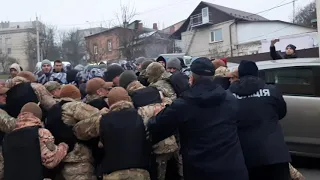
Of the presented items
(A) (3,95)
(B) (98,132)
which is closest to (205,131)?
(B) (98,132)

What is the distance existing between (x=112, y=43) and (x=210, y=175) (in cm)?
5008

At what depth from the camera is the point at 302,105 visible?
20.9 feet

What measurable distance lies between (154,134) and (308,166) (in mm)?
4303

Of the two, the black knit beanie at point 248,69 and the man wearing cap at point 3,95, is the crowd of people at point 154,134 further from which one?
the man wearing cap at point 3,95

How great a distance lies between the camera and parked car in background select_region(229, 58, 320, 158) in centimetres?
632

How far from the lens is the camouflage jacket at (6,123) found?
434cm

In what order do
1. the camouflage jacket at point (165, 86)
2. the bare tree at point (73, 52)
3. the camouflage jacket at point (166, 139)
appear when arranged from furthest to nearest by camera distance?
the bare tree at point (73, 52) < the camouflage jacket at point (165, 86) < the camouflage jacket at point (166, 139)

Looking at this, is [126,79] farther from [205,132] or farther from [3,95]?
[205,132]

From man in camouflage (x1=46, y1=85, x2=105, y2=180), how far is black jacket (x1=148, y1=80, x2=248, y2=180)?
107 cm

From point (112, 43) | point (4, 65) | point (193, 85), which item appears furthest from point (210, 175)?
point (4, 65)

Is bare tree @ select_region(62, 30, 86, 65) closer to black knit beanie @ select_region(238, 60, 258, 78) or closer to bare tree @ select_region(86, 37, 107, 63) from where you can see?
bare tree @ select_region(86, 37, 107, 63)

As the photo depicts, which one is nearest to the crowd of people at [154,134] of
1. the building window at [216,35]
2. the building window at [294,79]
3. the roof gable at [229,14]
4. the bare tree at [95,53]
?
the building window at [294,79]

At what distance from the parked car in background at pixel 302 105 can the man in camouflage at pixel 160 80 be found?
2207mm

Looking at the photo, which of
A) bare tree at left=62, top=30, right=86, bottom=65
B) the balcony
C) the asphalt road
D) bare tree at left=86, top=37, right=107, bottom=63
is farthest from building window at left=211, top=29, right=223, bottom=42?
the asphalt road
